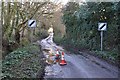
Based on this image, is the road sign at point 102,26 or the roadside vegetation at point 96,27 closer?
the roadside vegetation at point 96,27

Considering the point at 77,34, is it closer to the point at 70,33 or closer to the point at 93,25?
the point at 70,33

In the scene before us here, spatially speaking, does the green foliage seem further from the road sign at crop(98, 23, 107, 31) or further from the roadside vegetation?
the road sign at crop(98, 23, 107, 31)

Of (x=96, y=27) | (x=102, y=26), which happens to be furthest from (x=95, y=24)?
(x=102, y=26)

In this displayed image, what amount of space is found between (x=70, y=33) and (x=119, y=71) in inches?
514

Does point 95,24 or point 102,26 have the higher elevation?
point 95,24

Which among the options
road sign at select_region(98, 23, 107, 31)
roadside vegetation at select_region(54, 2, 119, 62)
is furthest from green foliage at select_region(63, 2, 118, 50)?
road sign at select_region(98, 23, 107, 31)

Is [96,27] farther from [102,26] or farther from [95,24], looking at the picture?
[102,26]

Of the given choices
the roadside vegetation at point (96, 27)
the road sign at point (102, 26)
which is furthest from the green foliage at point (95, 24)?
the road sign at point (102, 26)

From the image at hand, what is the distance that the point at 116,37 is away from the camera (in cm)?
1034

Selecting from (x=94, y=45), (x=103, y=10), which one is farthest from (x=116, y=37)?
(x=94, y=45)

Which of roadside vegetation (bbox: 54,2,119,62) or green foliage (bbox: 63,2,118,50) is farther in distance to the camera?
green foliage (bbox: 63,2,118,50)

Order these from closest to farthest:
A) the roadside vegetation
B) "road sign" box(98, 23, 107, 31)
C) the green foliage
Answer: the roadside vegetation < the green foliage < "road sign" box(98, 23, 107, 31)

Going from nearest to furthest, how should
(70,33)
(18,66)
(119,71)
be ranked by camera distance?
(18,66) → (119,71) → (70,33)

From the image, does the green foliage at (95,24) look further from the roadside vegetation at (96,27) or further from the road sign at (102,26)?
the road sign at (102,26)
